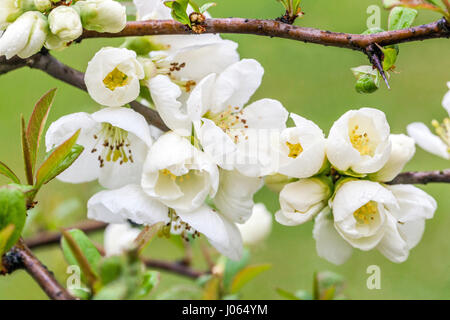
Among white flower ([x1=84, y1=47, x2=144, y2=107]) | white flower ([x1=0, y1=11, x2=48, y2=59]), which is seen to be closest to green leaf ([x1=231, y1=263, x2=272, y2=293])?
white flower ([x1=84, y1=47, x2=144, y2=107])

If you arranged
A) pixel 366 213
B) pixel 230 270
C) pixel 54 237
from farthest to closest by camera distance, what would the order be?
pixel 54 237, pixel 230 270, pixel 366 213

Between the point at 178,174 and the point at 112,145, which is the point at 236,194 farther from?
the point at 112,145

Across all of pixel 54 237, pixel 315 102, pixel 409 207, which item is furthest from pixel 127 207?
pixel 315 102

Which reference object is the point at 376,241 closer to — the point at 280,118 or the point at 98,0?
the point at 280,118

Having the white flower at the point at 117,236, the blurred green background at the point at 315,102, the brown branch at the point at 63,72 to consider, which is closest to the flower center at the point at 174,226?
the brown branch at the point at 63,72

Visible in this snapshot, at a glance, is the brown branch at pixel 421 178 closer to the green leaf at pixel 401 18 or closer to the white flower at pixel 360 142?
the white flower at pixel 360 142

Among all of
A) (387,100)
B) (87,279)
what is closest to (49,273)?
(87,279)
